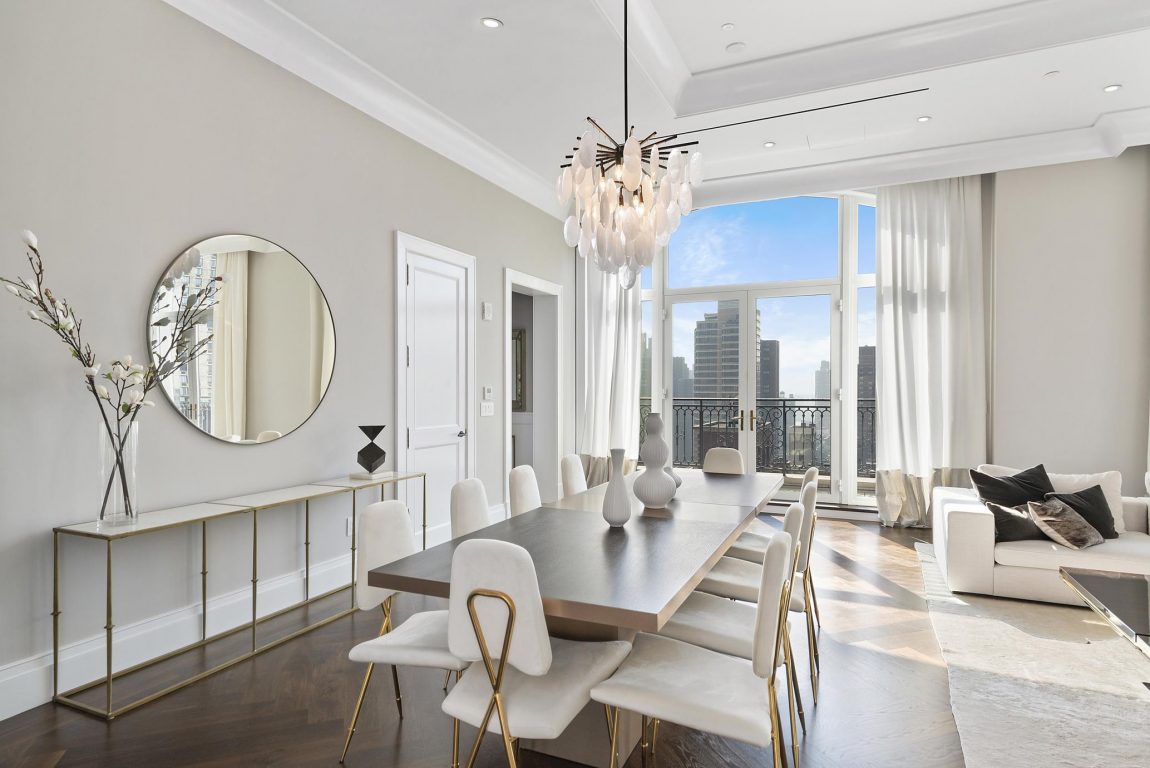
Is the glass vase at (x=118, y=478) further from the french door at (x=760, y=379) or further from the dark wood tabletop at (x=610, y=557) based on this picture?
the french door at (x=760, y=379)

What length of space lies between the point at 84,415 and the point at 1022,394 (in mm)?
6219

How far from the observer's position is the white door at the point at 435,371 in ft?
14.1

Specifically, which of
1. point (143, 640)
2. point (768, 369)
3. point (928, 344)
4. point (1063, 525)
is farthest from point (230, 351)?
point (928, 344)

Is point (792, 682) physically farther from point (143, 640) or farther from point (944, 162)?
point (944, 162)

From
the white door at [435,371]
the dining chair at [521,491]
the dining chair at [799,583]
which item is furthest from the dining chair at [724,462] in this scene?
the white door at [435,371]

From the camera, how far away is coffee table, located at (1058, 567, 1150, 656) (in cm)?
196

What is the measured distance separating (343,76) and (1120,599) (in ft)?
14.4

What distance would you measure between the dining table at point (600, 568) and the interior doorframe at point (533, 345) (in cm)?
269

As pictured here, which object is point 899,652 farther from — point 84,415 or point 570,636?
point 84,415

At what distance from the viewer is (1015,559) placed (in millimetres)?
3598

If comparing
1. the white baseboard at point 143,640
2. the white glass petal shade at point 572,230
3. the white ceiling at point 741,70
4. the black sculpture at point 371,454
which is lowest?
the white baseboard at point 143,640

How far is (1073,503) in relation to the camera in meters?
3.73

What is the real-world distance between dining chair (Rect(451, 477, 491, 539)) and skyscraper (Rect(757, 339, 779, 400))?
448cm

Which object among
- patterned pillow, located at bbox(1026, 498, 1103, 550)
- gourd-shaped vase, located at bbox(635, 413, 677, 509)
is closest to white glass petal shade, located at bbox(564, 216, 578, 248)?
gourd-shaped vase, located at bbox(635, 413, 677, 509)
